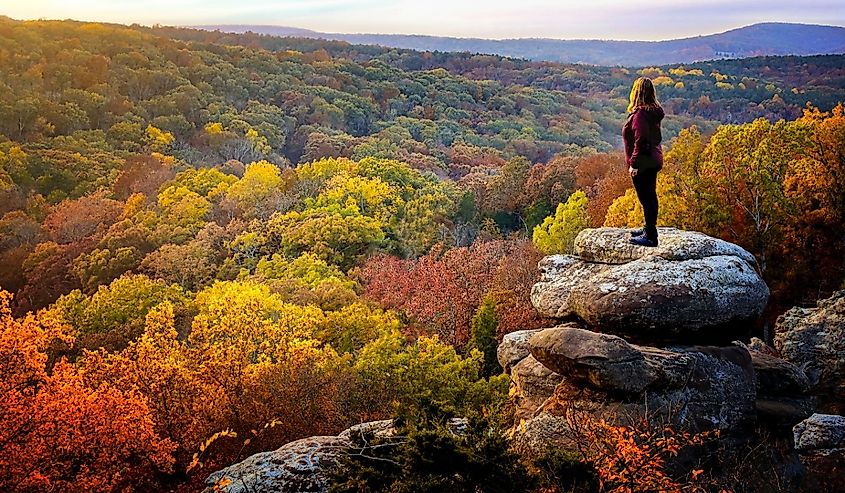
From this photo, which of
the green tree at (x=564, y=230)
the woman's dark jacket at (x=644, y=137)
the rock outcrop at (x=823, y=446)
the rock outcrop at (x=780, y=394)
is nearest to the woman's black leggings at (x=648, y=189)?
the woman's dark jacket at (x=644, y=137)

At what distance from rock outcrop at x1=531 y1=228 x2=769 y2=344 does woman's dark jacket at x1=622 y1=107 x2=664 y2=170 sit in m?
1.93

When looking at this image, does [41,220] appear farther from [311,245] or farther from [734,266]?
[734,266]

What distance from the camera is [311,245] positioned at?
128 ft

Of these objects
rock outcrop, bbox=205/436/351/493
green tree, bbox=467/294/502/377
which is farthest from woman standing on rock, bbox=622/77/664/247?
green tree, bbox=467/294/502/377

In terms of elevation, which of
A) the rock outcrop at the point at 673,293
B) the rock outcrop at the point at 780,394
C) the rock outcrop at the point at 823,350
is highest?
the rock outcrop at the point at 673,293

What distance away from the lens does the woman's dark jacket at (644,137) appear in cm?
1046

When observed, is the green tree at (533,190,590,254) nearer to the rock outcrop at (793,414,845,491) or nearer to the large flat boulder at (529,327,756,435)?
the rock outcrop at (793,414,845,491)

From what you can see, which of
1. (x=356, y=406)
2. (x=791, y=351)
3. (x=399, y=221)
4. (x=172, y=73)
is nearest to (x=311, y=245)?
(x=399, y=221)

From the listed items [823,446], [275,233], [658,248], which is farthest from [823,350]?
[275,233]

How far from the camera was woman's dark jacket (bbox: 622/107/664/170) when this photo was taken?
412 inches

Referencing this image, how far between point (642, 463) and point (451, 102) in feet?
367

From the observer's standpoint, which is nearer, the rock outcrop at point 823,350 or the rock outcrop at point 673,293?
the rock outcrop at point 673,293

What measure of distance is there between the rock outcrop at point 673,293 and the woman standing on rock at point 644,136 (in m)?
1.42

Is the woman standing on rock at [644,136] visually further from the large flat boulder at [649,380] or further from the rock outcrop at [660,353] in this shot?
the large flat boulder at [649,380]
